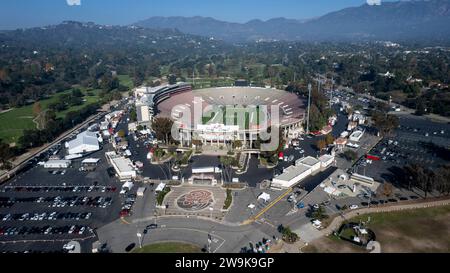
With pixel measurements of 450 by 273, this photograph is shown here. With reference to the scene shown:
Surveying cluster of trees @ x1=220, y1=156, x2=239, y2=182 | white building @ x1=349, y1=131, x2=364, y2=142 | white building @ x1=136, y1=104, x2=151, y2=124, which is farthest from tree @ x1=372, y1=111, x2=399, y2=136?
white building @ x1=136, y1=104, x2=151, y2=124

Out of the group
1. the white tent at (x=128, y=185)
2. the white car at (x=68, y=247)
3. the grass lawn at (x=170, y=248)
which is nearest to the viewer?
the grass lawn at (x=170, y=248)

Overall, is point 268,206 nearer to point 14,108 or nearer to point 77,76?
point 14,108

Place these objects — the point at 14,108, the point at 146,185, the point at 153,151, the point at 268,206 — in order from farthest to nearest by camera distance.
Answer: the point at 14,108 → the point at 153,151 → the point at 146,185 → the point at 268,206

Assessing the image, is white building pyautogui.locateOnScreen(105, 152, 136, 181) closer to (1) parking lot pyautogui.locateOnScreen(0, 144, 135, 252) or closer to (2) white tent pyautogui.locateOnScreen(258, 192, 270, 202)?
(1) parking lot pyautogui.locateOnScreen(0, 144, 135, 252)

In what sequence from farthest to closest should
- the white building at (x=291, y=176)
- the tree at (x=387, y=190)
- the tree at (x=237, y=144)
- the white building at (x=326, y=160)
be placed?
the tree at (x=237, y=144), the white building at (x=326, y=160), the white building at (x=291, y=176), the tree at (x=387, y=190)

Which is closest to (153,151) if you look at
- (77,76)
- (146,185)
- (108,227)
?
(146,185)

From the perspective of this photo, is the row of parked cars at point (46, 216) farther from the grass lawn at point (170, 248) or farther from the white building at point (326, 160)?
the white building at point (326, 160)

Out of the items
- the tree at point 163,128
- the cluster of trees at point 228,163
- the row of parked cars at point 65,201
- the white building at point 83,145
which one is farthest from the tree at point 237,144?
the white building at point 83,145
